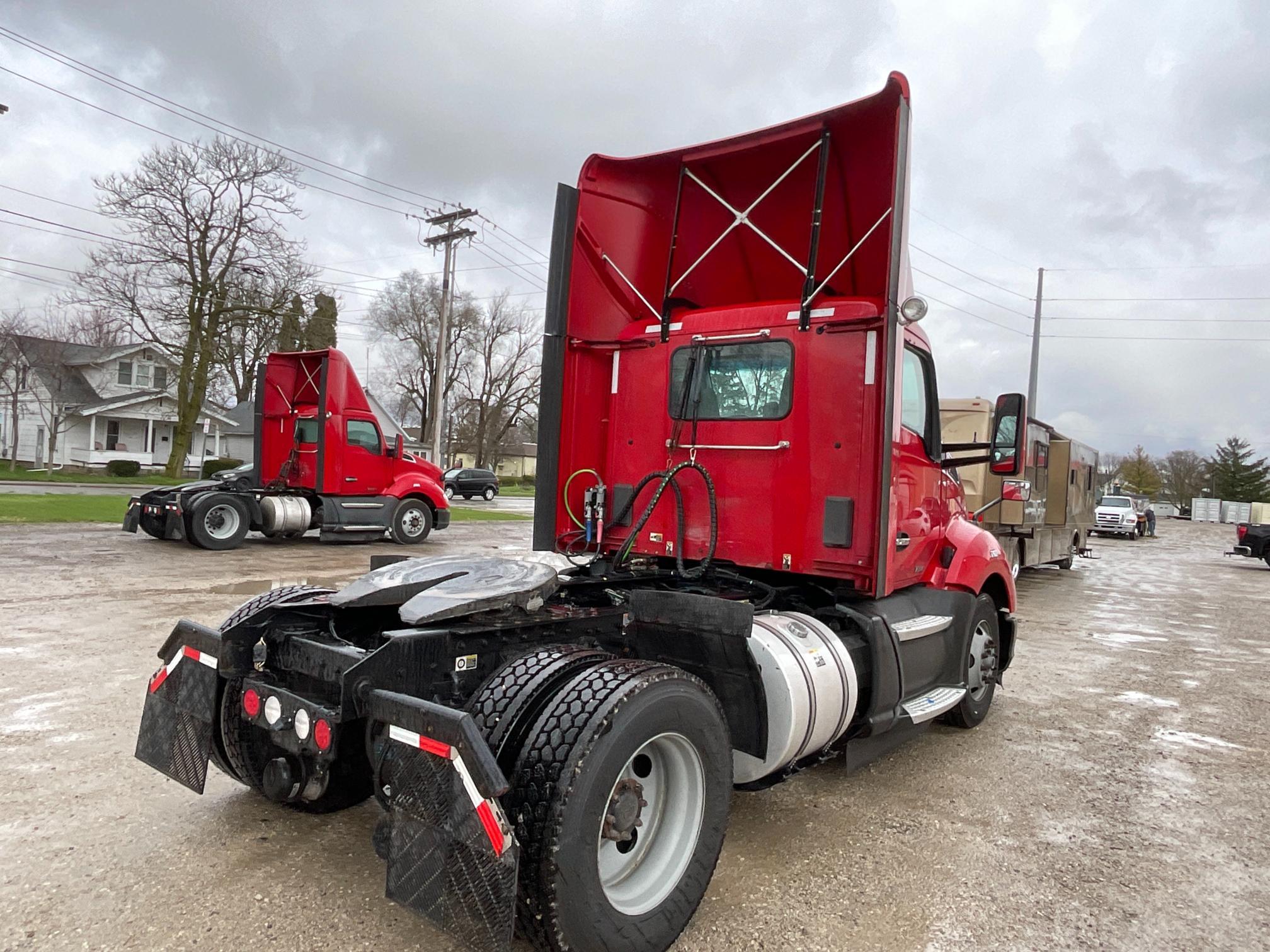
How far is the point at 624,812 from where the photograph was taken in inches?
104

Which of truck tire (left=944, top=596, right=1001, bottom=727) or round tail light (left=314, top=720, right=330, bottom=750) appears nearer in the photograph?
round tail light (left=314, top=720, right=330, bottom=750)

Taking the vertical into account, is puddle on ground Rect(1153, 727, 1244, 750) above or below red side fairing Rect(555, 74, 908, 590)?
below

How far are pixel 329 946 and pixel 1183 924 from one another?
2995 mm

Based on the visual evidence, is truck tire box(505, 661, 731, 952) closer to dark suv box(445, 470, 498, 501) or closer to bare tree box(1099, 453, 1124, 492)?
dark suv box(445, 470, 498, 501)

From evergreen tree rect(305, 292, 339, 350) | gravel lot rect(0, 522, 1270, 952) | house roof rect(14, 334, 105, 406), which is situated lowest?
gravel lot rect(0, 522, 1270, 952)

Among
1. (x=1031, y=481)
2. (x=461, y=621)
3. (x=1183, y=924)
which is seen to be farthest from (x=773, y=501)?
(x=1031, y=481)

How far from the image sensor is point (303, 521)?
14.1m

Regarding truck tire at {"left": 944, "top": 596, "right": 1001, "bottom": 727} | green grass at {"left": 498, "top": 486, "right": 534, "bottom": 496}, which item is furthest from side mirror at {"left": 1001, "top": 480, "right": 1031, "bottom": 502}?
green grass at {"left": 498, "top": 486, "right": 534, "bottom": 496}

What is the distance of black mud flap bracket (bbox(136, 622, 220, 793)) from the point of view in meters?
3.14

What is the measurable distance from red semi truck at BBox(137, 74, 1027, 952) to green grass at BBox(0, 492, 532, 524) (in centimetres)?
1513

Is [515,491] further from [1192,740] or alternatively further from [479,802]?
[479,802]

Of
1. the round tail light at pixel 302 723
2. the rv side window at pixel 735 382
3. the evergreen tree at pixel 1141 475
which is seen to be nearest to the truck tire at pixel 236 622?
the round tail light at pixel 302 723

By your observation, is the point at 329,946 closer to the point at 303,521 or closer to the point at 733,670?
the point at 733,670

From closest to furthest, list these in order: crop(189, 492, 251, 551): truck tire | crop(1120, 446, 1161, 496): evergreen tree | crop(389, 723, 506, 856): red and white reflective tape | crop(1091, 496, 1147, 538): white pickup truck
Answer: crop(389, 723, 506, 856): red and white reflective tape, crop(189, 492, 251, 551): truck tire, crop(1091, 496, 1147, 538): white pickup truck, crop(1120, 446, 1161, 496): evergreen tree
